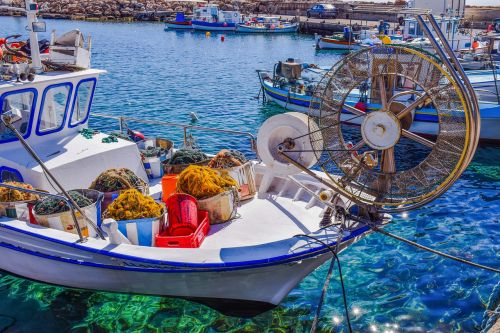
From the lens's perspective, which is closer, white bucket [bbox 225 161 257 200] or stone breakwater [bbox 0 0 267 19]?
white bucket [bbox 225 161 257 200]

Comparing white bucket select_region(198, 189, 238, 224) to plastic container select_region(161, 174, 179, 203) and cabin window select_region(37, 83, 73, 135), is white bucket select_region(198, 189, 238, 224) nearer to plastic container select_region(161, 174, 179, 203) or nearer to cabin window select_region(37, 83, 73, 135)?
plastic container select_region(161, 174, 179, 203)

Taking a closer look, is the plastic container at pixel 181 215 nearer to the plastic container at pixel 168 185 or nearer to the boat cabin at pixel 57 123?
the plastic container at pixel 168 185

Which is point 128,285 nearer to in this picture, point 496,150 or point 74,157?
point 74,157

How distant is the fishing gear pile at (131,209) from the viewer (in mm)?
7348

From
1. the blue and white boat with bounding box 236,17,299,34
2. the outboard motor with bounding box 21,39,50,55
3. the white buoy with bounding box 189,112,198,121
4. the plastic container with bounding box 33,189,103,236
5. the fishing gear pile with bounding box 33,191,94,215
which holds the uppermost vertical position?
the blue and white boat with bounding box 236,17,299,34

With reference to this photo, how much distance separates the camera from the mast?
8977 mm

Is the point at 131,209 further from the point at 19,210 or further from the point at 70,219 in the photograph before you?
the point at 19,210

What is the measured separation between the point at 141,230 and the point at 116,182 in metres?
1.23

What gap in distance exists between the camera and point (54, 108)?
30.7 ft

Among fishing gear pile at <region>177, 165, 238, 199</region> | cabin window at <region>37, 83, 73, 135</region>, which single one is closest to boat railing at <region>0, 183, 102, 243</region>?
fishing gear pile at <region>177, 165, 238, 199</region>

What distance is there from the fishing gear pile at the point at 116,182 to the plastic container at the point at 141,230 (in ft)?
3.26

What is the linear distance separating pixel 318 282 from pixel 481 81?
17.1m

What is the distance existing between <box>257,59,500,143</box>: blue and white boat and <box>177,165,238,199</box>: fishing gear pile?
8.73 metres

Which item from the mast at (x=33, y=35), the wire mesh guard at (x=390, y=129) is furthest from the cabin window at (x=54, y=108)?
the wire mesh guard at (x=390, y=129)
